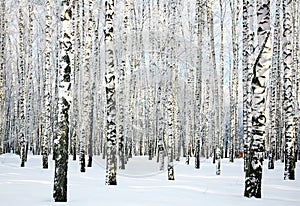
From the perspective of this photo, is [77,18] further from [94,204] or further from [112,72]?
[94,204]

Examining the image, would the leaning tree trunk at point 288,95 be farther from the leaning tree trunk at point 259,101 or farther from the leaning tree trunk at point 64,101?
the leaning tree trunk at point 64,101

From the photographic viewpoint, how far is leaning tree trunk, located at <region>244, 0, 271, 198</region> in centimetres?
890

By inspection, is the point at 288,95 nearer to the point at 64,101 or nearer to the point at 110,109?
the point at 110,109

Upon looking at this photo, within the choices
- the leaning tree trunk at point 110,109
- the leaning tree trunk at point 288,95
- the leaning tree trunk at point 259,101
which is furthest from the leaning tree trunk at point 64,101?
the leaning tree trunk at point 288,95

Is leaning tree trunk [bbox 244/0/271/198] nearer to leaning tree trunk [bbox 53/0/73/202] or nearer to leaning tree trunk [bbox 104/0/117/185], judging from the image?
leaning tree trunk [bbox 104/0/117/185]

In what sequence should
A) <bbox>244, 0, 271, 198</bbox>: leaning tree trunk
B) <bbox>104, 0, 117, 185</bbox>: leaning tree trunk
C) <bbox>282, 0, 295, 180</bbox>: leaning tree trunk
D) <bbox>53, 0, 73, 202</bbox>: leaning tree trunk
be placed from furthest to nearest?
1. <bbox>282, 0, 295, 180</bbox>: leaning tree trunk
2. <bbox>104, 0, 117, 185</bbox>: leaning tree trunk
3. <bbox>244, 0, 271, 198</bbox>: leaning tree trunk
4. <bbox>53, 0, 73, 202</bbox>: leaning tree trunk

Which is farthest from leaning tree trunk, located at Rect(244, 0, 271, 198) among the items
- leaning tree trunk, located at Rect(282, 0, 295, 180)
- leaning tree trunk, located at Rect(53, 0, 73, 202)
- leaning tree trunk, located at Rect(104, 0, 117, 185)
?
leaning tree trunk, located at Rect(282, 0, 295, 180)

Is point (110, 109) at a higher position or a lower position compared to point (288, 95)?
lower

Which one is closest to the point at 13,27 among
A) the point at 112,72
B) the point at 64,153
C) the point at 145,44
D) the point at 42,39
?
the point at 42,39

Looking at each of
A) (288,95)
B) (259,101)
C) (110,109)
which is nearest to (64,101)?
(110,109)

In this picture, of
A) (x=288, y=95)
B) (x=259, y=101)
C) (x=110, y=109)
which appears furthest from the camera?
(x=288, y=95)

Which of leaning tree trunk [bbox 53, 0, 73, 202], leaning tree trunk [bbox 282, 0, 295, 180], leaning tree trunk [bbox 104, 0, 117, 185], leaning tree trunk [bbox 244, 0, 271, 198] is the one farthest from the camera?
leaning tree trunk [bbox 282, 0, 295, 180]

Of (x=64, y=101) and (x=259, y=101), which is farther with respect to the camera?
(x=259, y=101)

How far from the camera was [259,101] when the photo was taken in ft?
29.6
